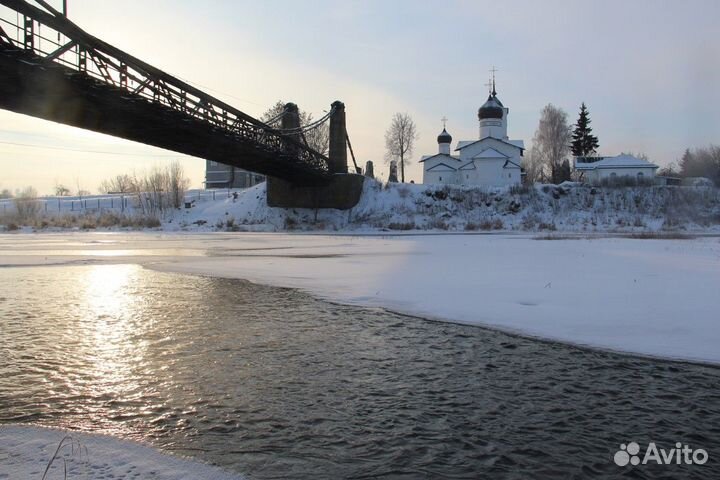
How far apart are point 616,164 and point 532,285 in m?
76.4

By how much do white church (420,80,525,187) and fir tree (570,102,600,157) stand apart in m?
12.3

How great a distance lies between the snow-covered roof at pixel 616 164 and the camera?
7894cm

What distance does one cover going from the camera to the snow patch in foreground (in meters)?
3.46

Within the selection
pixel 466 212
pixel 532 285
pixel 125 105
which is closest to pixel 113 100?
pixel 125 105

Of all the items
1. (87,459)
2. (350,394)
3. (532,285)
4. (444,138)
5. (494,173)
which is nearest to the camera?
(87,459)

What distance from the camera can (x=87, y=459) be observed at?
3.66 meters

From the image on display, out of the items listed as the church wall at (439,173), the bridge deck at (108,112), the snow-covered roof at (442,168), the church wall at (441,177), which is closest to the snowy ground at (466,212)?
the bridge deck at (108,112)

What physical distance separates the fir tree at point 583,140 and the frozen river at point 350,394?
8923 centimetres

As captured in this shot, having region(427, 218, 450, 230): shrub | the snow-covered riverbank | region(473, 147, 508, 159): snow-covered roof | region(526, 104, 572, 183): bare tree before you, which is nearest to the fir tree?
region(526, 104, 572, 183): bare tree

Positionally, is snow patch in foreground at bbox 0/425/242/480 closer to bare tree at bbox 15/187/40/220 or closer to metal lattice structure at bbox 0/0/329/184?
metal lattice structure at bbox 0/0/329/184

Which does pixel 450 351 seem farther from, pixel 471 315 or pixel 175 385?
pixel 175 385

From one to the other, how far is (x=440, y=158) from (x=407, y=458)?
78.6 m

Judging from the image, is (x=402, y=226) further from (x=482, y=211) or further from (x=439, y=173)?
(x=439, y=173)

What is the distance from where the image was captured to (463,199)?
165 ft
